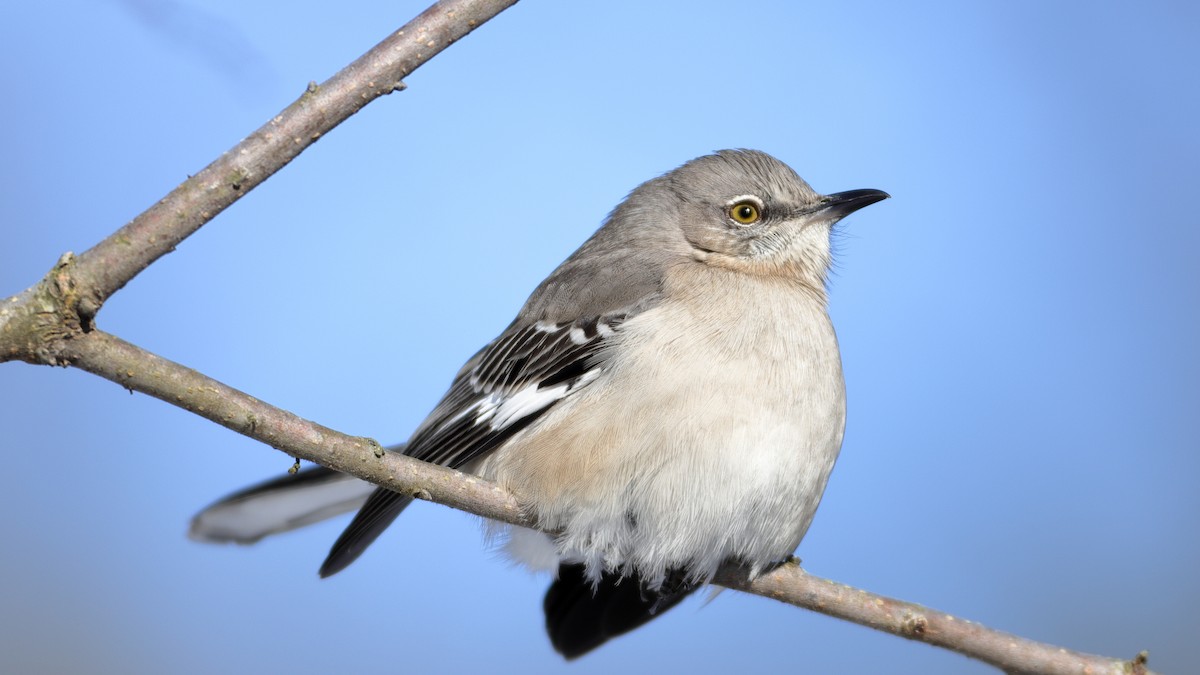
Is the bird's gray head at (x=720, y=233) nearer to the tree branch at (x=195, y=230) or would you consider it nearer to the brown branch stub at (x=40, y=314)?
the tree branch at (x=195, y=230)

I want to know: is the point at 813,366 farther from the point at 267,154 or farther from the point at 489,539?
the point at 267,154

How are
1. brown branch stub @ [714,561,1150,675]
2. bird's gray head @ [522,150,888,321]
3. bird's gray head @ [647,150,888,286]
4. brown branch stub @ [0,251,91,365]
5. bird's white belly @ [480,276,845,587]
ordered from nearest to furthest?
brown branch stub @ [0,251,91,365]
brown branch stub @ [714,561,1150,675]
bird's white belly @ [480,276,845,587]
bird's gray head @ [522,150,888,321]
bird's gray head @ [647,150,888,286]

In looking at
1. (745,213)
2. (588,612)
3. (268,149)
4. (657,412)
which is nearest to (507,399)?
(657,412)

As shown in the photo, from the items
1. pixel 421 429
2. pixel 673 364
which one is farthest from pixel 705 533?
pixel 421 429

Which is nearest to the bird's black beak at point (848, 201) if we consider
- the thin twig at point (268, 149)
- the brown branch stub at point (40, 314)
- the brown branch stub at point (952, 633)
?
the brown branch stub at point (952, 633)

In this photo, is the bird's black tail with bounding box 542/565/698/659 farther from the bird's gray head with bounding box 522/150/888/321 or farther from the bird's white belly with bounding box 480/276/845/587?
the bird's gray head with bounding box 522/150/888/321

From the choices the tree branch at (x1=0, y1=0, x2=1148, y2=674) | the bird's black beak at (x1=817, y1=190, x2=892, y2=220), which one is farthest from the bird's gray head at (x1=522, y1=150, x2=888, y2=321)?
the tree branch at (x1=0, y1=0, x2=1148, y2=674)

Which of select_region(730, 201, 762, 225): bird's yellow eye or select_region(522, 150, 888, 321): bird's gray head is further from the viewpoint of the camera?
select_region(730, 201, 762, 225): bird's yellow eye
